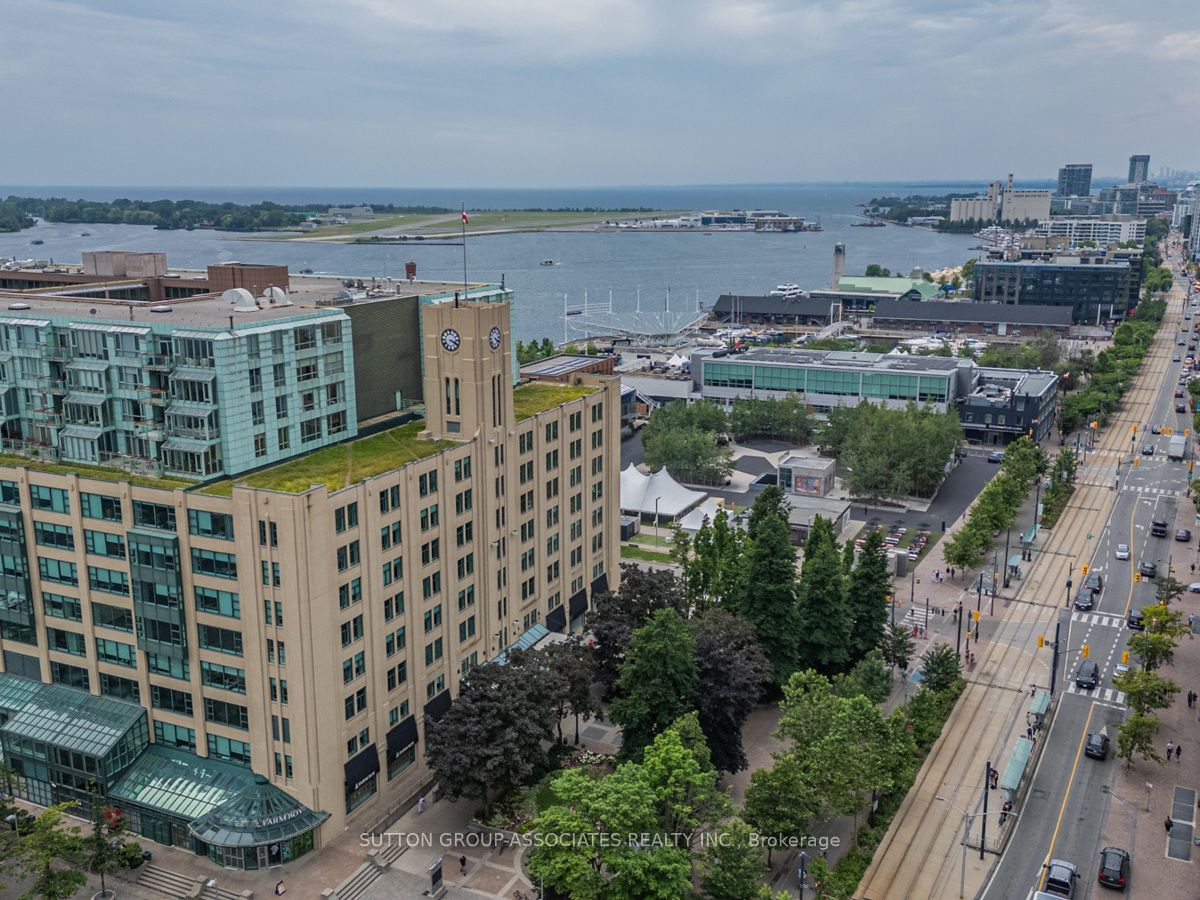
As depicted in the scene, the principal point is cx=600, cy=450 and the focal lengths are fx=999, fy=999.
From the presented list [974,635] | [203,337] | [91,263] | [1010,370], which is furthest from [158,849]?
[1010,370]

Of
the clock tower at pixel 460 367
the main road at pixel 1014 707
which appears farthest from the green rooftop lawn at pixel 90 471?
the main road at pixel 1014 707

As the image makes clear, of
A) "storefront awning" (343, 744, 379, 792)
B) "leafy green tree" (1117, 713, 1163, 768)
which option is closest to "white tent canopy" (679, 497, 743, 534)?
"leafy green tree" (1117, 713, 1163, 768)

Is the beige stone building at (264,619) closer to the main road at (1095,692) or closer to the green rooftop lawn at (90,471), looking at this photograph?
the green rooftop lawn at (90,471)

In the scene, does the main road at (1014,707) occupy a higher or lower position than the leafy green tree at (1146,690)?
lower

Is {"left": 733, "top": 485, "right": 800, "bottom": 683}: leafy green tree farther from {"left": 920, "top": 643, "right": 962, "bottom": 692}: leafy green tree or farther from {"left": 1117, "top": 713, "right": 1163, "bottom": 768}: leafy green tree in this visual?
{"left": 1117, "top": 713, "right": 1163, "bottom": 768}: leafy green tree

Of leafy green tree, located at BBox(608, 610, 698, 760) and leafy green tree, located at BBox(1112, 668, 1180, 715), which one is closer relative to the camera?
leafy green tree, located at BBox(608, 610, 698, 760)

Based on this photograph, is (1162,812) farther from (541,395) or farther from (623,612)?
(541,395)
